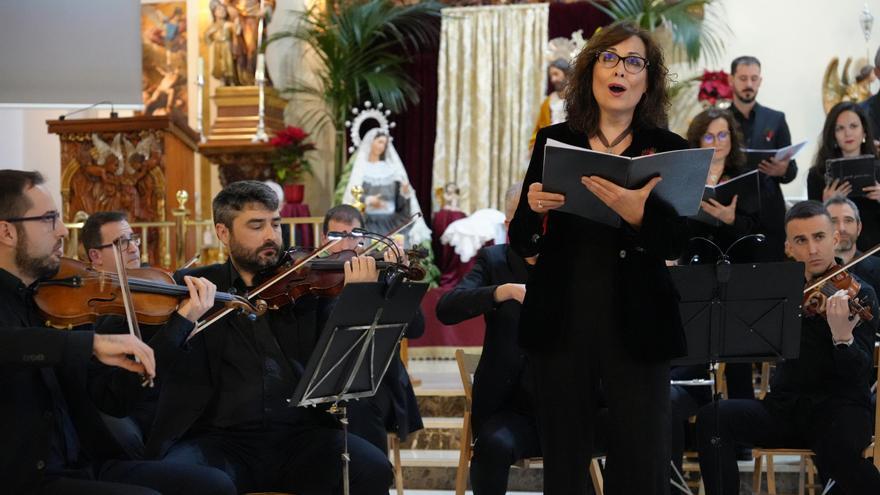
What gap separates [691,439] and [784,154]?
157 cm

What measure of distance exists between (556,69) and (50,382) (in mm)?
7189

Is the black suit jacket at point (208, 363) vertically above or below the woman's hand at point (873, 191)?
below

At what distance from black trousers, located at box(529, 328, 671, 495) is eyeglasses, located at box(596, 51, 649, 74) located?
2.31 ft

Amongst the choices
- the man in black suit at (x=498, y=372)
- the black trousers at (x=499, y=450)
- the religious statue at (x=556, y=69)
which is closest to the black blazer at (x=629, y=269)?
the man in black suit at (x=498, y=372)

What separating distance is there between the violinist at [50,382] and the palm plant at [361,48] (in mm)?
7564

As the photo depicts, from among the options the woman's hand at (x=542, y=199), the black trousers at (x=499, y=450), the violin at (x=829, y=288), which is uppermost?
the woman's hand at (x=542, y=199)

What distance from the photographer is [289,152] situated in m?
10.6

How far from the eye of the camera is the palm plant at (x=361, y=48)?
1069 cm

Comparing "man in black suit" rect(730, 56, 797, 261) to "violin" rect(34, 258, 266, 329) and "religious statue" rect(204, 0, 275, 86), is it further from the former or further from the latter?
"religious statue" rect(204, 0, 275, 86)

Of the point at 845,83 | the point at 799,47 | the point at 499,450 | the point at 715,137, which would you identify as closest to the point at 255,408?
the point at 499,450

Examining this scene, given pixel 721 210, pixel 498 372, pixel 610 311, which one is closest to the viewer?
pixel 610 311

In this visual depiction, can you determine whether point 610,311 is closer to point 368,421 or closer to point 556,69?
point 368,421

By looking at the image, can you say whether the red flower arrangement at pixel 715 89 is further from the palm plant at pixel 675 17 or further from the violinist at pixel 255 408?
the violinist at pixel 255 408

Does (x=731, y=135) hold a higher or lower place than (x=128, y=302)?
higher
